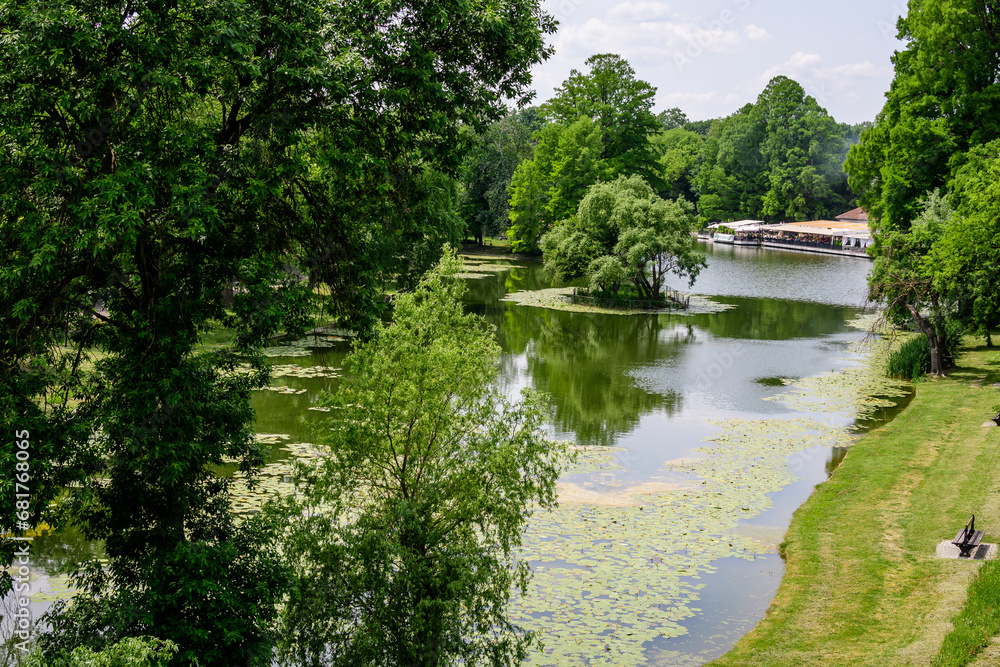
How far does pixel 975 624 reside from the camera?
12.3 metres

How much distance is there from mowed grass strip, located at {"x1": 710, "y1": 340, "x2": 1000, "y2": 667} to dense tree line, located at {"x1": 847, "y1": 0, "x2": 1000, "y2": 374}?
509cm

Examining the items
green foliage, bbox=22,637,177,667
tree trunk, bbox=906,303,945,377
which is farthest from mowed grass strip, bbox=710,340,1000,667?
green foliage, bbox=22,637,177,667

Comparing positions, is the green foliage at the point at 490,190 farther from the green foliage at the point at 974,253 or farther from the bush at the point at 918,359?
the green foliage at the point at 974,253

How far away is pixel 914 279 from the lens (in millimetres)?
30000

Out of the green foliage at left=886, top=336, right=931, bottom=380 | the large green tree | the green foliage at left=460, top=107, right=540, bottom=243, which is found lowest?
the green foliage at left=886, top=336, right=931, bottom=380

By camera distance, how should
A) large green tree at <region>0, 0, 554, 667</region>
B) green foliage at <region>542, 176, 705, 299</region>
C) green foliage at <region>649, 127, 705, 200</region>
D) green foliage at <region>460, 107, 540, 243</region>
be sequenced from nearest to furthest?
large green tree at <region>0, 0, 554, 667</region> → green foliage at <region>542, 176, 705, 299</region> → green foliage at <region>460, 107, 540, 243</region> → green foliage at <region>649, 127, 705, 200</region>

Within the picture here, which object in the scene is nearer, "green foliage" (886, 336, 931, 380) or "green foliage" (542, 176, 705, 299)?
"green foliage" (886, 336, 931, 380)

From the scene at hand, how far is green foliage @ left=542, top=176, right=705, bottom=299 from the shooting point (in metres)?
46.0

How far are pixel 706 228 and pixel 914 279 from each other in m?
80.5

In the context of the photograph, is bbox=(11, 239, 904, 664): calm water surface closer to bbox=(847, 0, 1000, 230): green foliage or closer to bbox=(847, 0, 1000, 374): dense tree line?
bbox=(847, 0, 1000, 374): dense tree line

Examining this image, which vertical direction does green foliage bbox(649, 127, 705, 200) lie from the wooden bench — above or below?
above

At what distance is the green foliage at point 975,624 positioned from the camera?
11.5 meters

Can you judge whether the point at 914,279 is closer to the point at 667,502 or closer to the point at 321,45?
the point at 667,502

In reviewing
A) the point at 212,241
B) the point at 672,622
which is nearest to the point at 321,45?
the point at 212,241
